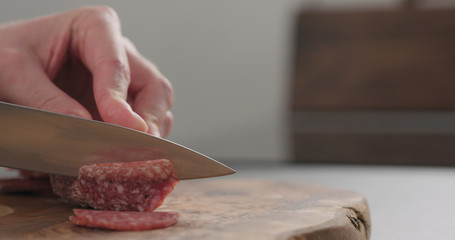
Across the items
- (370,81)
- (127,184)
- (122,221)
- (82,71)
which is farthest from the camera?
(370,81)

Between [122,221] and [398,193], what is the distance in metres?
1.07

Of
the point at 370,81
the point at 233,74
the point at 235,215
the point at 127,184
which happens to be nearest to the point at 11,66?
the point at 127,184

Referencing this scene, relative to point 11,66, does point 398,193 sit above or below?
below

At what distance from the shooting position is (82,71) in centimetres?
133

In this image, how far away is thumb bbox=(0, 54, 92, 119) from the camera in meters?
1.00

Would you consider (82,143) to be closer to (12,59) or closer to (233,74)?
(12,59)

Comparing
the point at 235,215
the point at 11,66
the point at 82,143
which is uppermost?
the point at 11,66

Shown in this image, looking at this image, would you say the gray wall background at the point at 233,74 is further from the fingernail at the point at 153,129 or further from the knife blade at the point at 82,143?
the knife blade at the point at 82,143

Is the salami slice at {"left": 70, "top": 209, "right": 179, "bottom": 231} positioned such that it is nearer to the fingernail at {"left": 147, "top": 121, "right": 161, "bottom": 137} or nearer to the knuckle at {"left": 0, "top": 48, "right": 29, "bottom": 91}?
the fingernail at {"left": 147, "top": 121, "right": 161, "bottom": 137}

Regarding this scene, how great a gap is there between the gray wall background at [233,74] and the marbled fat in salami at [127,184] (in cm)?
317

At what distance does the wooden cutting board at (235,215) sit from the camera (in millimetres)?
760

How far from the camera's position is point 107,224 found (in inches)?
30.6

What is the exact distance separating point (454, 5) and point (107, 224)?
3544mm

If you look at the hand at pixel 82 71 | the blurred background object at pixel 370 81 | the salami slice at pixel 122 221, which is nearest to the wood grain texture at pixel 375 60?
the blurred background object at pixel 370 81
